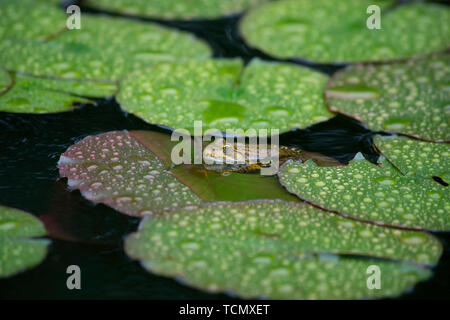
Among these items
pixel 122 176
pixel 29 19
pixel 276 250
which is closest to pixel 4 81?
pixel 29 19

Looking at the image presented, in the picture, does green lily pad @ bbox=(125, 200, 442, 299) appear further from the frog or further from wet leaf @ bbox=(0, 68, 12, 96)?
wet leaf @ bbox=(0, 68, 12, 96)

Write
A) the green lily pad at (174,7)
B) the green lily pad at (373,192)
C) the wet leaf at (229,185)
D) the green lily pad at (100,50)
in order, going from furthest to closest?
1. the green lily pad at (174,7)
2. the green lily pad at (100,50)
3. the wet leaf at (229,185)
4. the green lily pad at (373,192)

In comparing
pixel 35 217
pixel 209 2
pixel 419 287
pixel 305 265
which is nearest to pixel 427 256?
pixel 419 287

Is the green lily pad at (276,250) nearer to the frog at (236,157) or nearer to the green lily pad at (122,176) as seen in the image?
the green lily pad at (122,176)

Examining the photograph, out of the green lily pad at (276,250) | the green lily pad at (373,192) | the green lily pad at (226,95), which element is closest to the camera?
the green lily pad at (276,250)

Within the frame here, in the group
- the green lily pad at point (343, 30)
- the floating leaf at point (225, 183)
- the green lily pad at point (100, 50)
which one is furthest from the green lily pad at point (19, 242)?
the green lily pad at point (343, 30)

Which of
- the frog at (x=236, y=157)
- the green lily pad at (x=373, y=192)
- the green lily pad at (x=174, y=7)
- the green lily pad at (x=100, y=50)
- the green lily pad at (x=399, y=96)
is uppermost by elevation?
the green lily pad at (x=174, y=7)

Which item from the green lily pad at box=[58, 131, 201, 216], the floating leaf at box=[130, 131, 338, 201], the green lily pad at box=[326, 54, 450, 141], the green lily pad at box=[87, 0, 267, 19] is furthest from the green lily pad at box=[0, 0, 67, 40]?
the green lily pad at box=[326, 54, 450, 141]

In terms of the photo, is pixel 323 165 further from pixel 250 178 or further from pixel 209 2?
pixel 209 2
